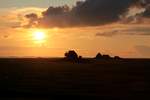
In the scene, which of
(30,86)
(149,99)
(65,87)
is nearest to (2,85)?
(30,86)

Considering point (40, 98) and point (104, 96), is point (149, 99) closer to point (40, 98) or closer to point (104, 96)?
point (104, 96)

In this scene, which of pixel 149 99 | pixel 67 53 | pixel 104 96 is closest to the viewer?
pixel 149 99

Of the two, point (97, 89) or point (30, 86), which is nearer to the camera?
point (97, 89)

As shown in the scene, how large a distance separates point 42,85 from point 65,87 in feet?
10.7

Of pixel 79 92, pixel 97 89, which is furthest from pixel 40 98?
pixel 97 89

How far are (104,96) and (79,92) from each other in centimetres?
372

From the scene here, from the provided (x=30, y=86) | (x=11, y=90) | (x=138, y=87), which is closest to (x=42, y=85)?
(x=30, y=86)

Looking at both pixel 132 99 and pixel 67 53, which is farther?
pixel 67 53

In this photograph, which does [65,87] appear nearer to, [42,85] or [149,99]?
[42,85]

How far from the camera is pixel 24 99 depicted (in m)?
43.2

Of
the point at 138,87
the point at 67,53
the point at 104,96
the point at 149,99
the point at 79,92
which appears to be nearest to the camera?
the point at 149,99

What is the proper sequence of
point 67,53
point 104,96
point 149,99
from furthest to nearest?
point 67,53, point 104,96, point 149,99

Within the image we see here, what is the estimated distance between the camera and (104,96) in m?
44.9

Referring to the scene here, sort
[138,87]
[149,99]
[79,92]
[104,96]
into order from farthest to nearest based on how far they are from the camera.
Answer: [138,87] < [79,92] < [104,96] < [149,99]
